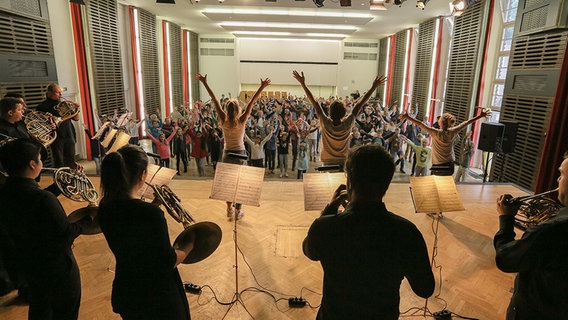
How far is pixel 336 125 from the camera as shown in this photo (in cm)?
369

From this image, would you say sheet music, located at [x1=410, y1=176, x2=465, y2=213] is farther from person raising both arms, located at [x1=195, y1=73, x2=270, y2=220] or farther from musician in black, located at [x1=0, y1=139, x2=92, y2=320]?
musician in black, located at [x1=0, y1=139, x2=92, y2=320]

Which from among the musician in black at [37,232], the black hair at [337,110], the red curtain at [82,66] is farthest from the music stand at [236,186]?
the red curtain at [82,66]

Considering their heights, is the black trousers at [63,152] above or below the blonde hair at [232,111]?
below

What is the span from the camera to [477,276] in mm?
3459

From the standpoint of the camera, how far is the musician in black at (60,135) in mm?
4676

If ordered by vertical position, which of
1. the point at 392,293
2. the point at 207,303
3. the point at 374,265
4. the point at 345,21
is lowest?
the point at 207,303

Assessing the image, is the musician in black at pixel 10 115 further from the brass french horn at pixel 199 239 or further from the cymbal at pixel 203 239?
the cymbal at pixel 203 239

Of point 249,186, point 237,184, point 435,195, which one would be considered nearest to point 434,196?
point 435,195

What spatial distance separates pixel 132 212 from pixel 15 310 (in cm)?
236

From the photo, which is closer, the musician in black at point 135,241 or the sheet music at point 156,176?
the musician in black at point 135,241

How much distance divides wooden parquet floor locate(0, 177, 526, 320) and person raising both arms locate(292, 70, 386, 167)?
1179 millimetres

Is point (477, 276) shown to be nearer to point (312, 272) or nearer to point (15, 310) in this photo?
point (312, 272)

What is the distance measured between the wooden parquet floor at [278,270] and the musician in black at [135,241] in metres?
1.32

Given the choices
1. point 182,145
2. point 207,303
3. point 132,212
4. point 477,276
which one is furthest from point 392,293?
point 182,145
